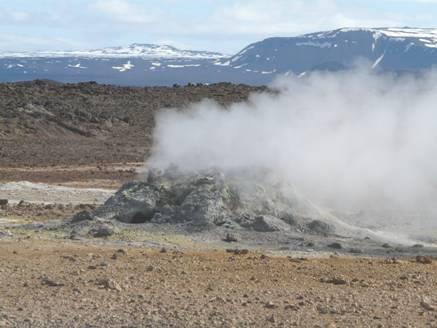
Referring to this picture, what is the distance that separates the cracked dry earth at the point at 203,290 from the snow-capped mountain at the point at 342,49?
380ft

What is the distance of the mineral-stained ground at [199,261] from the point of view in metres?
9.36

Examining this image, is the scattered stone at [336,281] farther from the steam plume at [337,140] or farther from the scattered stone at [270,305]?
the steam plume at [337,140]

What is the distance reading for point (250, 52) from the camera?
199 meters

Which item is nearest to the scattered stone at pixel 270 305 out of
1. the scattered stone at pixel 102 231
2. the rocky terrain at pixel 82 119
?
the scattered stone at pixel 102 231

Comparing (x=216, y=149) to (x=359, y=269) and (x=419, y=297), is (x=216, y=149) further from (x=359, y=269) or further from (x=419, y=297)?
(x=419, y=297)

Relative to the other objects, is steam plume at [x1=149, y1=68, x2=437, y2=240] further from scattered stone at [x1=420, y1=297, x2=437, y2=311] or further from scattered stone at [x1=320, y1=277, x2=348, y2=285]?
scattered stone at [x1=420, y1=297, x2=437, y2=311]

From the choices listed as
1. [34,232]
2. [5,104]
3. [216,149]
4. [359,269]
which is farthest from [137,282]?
[5,104]

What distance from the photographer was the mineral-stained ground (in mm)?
9359

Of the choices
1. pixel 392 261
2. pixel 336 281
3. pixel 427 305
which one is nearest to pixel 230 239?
pixel 392 261

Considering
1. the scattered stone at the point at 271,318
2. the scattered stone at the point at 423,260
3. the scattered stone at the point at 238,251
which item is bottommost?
the scattered stone at the point at 238,251

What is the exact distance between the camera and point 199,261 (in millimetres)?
12164

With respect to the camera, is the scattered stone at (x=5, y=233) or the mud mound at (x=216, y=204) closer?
the scattered stone at (x=5, y=233)

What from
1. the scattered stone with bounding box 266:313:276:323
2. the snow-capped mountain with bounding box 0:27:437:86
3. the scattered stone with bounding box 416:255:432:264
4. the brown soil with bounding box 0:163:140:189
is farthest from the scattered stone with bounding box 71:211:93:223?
the snow-capped mountain with bounding box 0:27:437:86

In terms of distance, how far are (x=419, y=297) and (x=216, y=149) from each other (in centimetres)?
803
